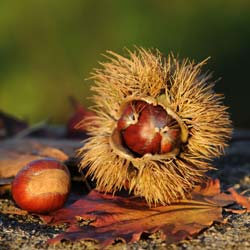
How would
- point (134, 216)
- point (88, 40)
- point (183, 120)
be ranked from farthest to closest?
1. point (88, 40)
2. point (183, 120)
3. point (134, 216)

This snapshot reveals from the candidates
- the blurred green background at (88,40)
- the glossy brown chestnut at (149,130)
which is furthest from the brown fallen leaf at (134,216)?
the blurred green background at (88,40)

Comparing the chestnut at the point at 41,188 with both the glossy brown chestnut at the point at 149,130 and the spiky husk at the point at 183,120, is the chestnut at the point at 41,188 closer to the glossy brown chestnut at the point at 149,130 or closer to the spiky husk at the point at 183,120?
the spiky husk at the point at 183,120

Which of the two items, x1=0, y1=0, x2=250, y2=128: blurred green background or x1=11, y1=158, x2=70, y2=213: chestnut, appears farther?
x1=0, y1=0, x2=250, y2=128: blurred green background

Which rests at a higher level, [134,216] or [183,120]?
[183,120]

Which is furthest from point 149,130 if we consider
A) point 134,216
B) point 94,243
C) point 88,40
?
point 88,40

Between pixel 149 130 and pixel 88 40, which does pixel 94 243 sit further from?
pixel 88 40

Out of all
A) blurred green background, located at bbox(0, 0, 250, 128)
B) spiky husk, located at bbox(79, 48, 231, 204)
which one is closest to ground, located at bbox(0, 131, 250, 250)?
spiky husk, located at bbox(79, 48, 231, 204)

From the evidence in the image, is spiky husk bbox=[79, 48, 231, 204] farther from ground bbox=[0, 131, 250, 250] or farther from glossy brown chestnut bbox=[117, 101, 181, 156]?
ground bbox=[0, 131, 250, 250]
